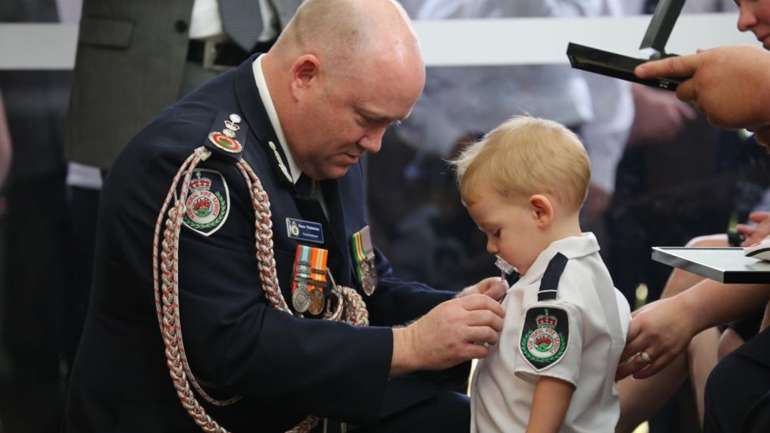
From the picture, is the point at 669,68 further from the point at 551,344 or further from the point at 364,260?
the point at 364,260

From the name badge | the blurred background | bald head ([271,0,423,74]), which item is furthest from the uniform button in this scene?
the name badge

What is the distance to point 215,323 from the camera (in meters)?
1.71

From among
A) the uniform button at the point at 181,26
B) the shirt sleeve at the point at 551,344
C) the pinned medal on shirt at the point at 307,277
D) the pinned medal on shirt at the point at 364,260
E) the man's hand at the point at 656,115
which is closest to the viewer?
the shirt sleeve at the point at 551,344

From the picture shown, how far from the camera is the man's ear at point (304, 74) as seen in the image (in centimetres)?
189

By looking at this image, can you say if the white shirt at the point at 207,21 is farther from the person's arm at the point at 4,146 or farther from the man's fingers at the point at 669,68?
the man's fingers at the point at 669,68

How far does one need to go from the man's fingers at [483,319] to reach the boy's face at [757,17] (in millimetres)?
695

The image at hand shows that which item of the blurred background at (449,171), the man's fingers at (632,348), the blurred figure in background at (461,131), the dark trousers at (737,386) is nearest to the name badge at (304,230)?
the man's fingers at (632,348)

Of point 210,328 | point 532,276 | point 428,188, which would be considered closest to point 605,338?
point 532,276

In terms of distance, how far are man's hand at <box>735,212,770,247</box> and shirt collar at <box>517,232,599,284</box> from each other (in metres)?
0.47

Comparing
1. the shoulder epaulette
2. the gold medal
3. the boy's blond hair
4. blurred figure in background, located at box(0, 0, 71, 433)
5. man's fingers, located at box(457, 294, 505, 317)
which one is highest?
the boy's blond hair

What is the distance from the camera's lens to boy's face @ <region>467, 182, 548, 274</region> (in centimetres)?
185

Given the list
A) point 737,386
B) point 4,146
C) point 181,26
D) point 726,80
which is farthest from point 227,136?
point 4,146

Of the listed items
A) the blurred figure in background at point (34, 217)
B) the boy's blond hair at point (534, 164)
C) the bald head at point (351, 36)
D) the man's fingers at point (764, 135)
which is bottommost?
the blurred figure in background at point (34, 217)

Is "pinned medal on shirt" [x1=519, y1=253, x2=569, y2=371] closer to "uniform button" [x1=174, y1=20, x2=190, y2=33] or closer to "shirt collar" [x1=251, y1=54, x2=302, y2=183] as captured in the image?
"shirt collar" [x1=251, y1=54, x2=302, y2=183]
